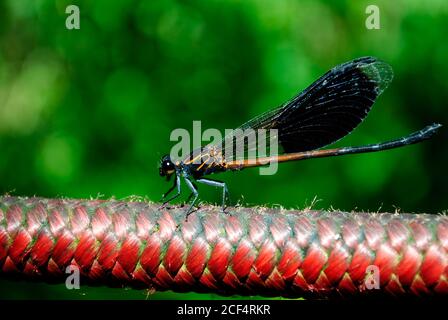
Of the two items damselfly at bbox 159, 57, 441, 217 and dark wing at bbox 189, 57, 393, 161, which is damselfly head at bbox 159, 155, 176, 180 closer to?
damselfly at bbox 159, 57, 441, 217

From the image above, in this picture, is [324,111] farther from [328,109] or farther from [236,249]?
[236,249]

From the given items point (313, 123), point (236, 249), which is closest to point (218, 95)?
point (313, 123)

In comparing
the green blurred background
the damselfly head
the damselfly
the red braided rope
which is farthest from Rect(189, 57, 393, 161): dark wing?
the red braided rope

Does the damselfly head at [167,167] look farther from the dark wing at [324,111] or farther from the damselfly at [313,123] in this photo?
the dark wing at [324,111]

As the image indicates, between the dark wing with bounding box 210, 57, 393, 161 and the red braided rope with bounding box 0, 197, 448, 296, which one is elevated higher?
the dark wing with bounding box 210, 57, 393, 161

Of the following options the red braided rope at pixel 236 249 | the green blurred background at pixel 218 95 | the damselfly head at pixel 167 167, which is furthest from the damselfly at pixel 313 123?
the red braided rope at pixel 236 249
